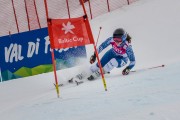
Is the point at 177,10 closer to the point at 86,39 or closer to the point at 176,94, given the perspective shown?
the point at 86,39

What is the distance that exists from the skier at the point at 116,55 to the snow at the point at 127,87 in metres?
0.18

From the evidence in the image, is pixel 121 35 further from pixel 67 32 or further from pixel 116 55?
pixel 67 32

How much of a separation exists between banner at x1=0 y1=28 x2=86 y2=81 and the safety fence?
1989mm

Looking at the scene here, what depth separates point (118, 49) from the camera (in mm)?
5277

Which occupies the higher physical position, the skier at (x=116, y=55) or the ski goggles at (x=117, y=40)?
the ski goggles at (x=117, y=40)

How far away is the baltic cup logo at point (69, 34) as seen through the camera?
Result: 4.20 m

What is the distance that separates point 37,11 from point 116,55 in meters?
4.29

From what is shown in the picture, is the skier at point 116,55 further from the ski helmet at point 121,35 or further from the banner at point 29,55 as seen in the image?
the banner at point 29,55

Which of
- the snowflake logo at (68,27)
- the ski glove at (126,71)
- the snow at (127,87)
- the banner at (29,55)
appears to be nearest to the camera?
the snow at (127,87)

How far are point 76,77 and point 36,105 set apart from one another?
1395 millimetres

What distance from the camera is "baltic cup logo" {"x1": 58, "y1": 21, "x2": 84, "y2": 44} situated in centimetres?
420

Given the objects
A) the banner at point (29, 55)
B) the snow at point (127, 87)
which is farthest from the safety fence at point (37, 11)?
the banner at point (29, 55)

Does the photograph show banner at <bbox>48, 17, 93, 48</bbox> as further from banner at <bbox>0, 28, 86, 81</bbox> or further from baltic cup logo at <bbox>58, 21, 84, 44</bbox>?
banner at <bbox>0, 28, 86, 81</bbox>

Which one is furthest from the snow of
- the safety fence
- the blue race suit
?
the safety fence
